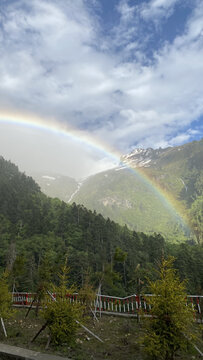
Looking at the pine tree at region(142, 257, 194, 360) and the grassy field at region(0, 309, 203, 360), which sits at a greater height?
the pine tree at region(142, 257, 194, 360)

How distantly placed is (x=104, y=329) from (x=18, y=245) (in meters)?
68.0

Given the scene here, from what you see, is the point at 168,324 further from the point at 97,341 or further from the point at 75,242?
the point at 75,242

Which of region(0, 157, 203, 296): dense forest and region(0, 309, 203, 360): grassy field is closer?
region(0, 309, 203, 360): grassy field

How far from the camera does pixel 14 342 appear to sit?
10.9m

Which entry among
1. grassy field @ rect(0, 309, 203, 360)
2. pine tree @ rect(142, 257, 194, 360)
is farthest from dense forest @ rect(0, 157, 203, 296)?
pine tree @ rect(142, 257, 194, 360)

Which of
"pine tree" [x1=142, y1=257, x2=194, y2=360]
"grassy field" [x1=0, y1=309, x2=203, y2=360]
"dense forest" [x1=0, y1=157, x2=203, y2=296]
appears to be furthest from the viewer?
"dense forest" [x1=0, y1=157, x2=203, y2=296]

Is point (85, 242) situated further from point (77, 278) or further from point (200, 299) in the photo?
point (200, 299)

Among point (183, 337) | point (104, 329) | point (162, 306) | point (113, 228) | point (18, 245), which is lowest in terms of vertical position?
point (104, 329)

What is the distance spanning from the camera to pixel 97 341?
460 inches

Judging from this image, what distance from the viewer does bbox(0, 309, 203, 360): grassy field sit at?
31.6ft

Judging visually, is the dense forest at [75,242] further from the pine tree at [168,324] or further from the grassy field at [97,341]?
the pine tree at [168,324]

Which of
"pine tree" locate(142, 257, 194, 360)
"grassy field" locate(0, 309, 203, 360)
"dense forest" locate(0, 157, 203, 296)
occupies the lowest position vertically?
"grassy field" locate(0, 309, 203, 360)

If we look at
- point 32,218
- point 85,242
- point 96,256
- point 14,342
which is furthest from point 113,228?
point 14,342

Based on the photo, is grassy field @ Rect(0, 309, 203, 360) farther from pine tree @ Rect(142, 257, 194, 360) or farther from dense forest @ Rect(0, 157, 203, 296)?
dense forest @ Rect(0, 157, 203, 296)
